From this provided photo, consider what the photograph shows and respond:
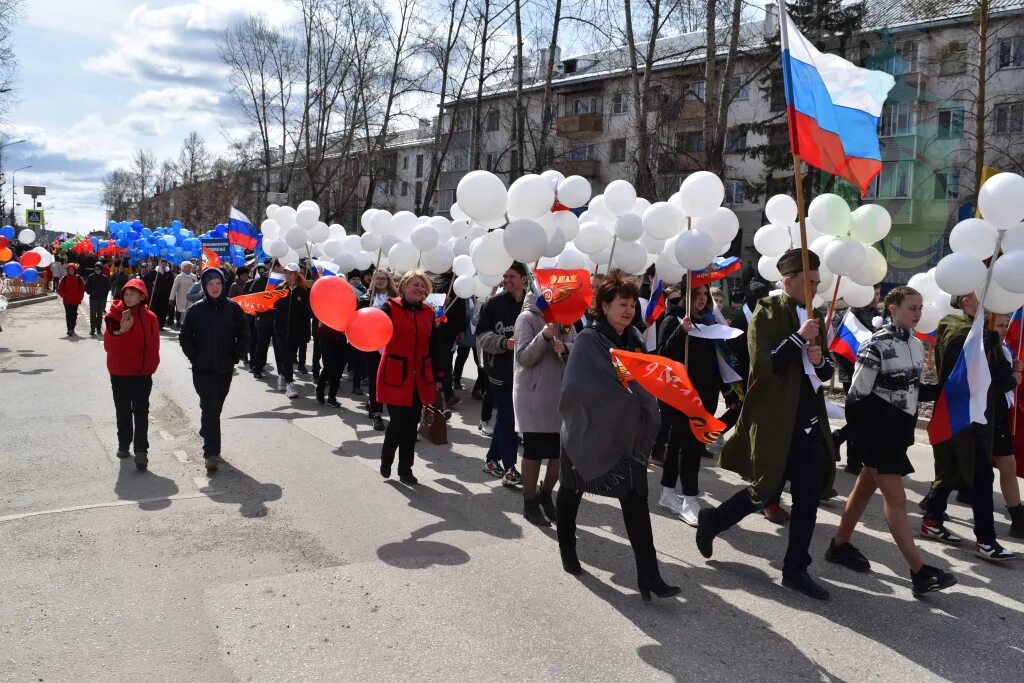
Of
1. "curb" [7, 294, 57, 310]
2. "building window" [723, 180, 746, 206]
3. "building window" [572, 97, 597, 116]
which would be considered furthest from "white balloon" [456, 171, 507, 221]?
"building window" [572, 97, 597, 116]

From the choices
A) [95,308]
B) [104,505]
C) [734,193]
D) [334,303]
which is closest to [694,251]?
[334,303]

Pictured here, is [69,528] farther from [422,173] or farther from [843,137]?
[422,173]

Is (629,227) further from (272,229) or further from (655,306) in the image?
(272,229)

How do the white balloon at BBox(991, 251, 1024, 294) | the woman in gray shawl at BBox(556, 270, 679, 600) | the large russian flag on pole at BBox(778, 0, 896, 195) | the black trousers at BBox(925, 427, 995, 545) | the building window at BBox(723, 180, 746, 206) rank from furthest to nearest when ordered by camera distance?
1. the building window at BBox(723, 180, 746, 206)
2. the black trousers at BBox(925, 427, 995, 545)
3. the white balloon at BBox(991, 251, 1024, 294)
4. the large russian flag on pole at BBox(778, 0, 896, 195)
5. the woman in gray shawl at BBox(556, 270, 679, 600)

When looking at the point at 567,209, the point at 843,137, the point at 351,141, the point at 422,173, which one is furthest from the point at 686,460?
the point at 422,173

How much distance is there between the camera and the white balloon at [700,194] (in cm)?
718

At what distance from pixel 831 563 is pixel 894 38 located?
26.4 meters

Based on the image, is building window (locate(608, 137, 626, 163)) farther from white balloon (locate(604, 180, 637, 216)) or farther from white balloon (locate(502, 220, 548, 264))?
white balloon (locate(502, 220, 548, 264))

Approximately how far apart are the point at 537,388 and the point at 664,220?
2.33m

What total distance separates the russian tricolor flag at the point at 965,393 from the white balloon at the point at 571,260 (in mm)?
3440

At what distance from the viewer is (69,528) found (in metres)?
5.64

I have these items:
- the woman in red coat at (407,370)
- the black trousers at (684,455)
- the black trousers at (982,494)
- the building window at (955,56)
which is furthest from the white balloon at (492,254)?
the building window at (955,56)

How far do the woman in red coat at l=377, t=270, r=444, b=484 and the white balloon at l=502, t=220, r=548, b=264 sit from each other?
104 centimetres

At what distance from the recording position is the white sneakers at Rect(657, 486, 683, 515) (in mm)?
6343
